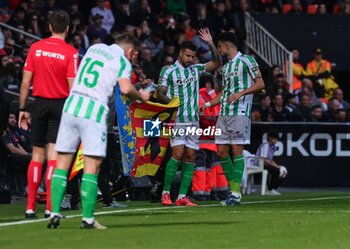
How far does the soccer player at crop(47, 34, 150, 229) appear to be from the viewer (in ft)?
41.1

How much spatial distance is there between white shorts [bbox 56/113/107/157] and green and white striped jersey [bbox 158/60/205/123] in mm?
5616

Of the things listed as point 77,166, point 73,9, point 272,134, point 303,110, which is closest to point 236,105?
point 77,166

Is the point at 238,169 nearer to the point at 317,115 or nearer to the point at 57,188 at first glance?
the point at 57,188

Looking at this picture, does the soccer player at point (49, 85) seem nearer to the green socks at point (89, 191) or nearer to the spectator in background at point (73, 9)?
the green socks at point (89, 191)

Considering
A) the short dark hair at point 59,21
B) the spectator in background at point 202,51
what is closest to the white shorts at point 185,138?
the short dark hair at point 59,21

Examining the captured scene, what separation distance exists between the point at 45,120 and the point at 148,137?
4.95 meters

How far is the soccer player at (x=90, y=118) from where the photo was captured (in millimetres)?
12531

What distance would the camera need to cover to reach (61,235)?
12219mm

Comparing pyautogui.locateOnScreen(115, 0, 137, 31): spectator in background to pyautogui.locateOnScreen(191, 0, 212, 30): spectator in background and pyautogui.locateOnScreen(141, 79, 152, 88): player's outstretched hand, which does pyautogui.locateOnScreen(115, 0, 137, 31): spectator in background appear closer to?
pyautogui.locateOnScreen(191, 0, 212, 30): spectator in background

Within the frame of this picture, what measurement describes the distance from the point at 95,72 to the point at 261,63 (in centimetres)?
1868

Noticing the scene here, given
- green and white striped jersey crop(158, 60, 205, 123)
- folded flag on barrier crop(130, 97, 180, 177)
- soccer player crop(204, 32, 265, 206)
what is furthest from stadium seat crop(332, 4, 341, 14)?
soccer player crop(204, 32, 265, 206)

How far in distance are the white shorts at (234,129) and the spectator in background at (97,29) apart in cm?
1049

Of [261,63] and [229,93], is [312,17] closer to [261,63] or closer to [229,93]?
[261,63]

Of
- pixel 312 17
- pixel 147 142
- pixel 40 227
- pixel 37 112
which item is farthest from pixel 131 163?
pixel 312 17
